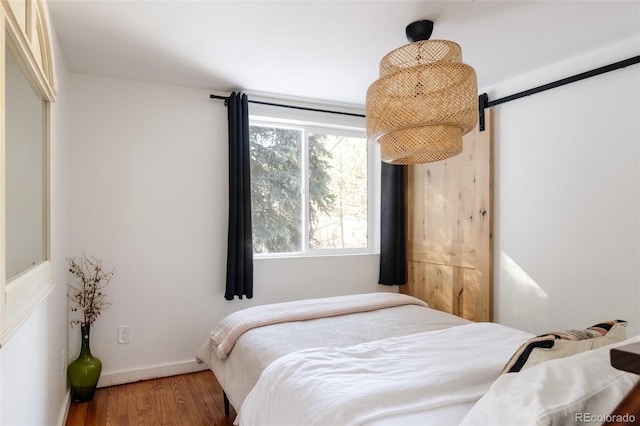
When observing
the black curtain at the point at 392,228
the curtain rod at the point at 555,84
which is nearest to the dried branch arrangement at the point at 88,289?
the black curtain at the point at 392,228

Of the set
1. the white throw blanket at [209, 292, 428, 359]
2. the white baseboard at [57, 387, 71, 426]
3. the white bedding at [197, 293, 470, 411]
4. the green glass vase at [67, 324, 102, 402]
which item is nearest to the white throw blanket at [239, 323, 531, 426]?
the white bedding at [197, 293, 470, 411]

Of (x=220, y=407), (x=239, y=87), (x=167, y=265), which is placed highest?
(x=239, y=87)

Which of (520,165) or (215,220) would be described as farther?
(215,220)

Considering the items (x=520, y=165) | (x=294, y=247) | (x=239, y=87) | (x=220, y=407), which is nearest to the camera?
(x=220, y=407)

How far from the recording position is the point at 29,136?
4.69 feet

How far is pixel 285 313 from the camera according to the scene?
7.46 ft

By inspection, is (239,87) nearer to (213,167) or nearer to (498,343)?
(213,167)

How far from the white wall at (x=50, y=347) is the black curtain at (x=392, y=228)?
261cm

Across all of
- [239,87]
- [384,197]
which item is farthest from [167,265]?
[384,197]

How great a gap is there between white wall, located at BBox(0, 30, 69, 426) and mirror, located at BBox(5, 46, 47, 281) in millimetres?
236

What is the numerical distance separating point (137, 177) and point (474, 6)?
2488 mm

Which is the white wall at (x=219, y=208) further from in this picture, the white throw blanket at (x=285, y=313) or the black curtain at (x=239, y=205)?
the white throw blanket at (x=285, y=313)

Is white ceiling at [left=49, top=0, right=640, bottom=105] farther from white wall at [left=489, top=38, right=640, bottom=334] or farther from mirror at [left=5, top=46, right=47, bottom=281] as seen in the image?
mirror at [left=5, top=46, right=47, bottom=281]

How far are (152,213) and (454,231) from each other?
8.16ft
